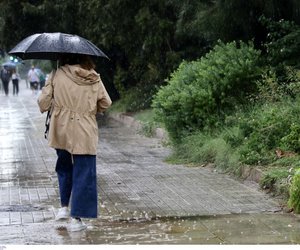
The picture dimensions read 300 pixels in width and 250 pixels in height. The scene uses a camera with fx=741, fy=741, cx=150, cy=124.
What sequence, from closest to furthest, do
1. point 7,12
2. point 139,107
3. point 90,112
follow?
point 90,112
point 139,107
point 7,12

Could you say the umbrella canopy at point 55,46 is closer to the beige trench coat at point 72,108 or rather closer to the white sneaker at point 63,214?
the beige trench coat at point 72,108

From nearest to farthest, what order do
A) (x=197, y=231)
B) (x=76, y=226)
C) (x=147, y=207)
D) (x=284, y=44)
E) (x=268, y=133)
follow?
(x=197, y=231)
(x=76, y=226)
(x=147, y=207)
(x=268, y=133)
(x=284, y=44)

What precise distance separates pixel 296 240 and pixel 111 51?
19479mm

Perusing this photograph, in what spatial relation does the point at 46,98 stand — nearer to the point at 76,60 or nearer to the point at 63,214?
the point at 76,60

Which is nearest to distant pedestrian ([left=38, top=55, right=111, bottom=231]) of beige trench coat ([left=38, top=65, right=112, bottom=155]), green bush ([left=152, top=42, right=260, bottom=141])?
beige trench coat ([left=38, top=65, right=112, bottom=155])

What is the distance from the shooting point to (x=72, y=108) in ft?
24.6

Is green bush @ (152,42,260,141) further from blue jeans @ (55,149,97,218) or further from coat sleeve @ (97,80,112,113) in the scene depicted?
blue jeans @ (55,149,97,218)

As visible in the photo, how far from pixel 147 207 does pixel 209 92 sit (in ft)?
13.9

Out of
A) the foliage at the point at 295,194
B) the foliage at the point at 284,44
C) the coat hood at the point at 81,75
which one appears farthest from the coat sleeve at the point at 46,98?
the foliage at the point at 284,44

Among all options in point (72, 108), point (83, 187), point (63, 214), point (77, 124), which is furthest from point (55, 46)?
point (63, 214)

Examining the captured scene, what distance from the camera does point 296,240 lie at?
6.88 m

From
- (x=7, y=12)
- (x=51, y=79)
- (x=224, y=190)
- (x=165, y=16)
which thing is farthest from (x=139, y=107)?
(x=51, y=79)

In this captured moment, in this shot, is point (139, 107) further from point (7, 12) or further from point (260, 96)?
point (260, 96)

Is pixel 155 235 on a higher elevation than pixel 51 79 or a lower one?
lower
